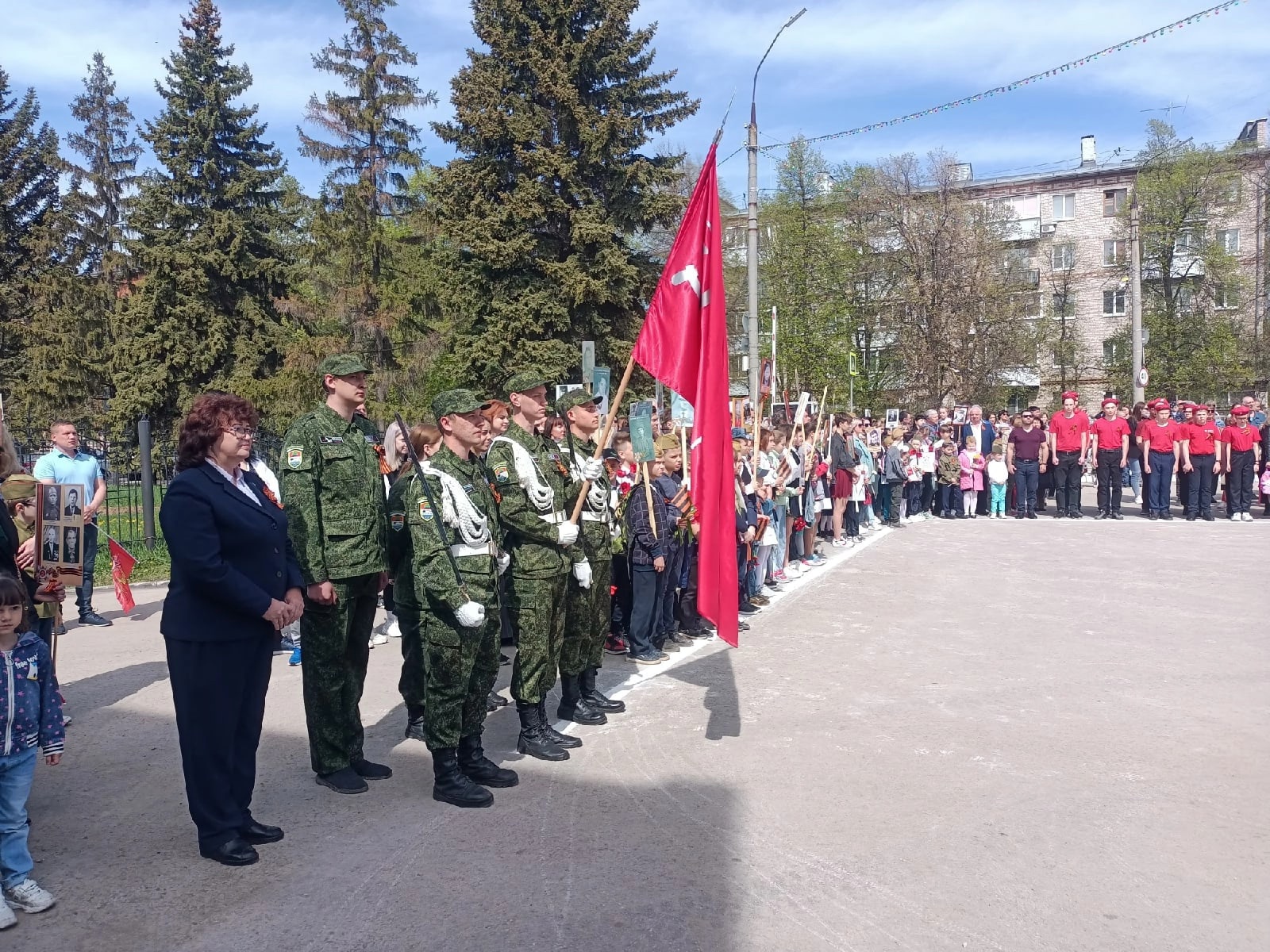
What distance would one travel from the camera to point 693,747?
5.84 meters

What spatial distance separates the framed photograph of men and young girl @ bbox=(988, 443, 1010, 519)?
660 inches

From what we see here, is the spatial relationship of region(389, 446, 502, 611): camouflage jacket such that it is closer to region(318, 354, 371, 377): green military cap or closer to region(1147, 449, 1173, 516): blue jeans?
region(318, 354, 371, 377): green military cap

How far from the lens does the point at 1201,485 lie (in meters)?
17.5

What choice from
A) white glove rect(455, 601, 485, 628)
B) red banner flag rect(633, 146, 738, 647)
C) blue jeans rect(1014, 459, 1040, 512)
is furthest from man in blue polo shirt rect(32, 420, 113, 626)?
blue jeans rect(1014, 459, 1040, 512)

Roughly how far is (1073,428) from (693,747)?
49.0 feet

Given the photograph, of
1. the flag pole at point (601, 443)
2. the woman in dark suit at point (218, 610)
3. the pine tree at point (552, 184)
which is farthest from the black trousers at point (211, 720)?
the pine tree at point (552, 184)

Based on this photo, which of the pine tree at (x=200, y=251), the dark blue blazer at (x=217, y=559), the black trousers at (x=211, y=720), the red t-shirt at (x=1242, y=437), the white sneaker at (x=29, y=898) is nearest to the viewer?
the white sneaker at (x=29, y=898)

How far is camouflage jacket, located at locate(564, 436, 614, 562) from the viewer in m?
6.31

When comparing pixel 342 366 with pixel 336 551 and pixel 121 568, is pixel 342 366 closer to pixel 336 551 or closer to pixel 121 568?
pixel 336 551

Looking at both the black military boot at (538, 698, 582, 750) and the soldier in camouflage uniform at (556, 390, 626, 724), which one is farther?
the soldier in camouflage uniform at (556, 390, 626, 724)

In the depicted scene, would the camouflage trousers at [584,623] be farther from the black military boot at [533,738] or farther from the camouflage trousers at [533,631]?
the black military boot at [533,738]

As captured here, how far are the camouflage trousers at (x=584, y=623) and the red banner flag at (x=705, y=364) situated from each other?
75 centimetres

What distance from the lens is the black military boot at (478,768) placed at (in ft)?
17.2

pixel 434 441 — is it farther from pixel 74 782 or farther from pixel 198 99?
pixel 198 99
